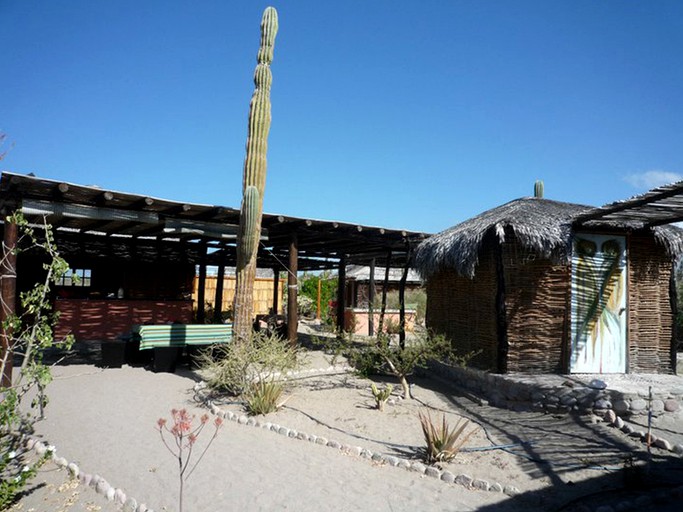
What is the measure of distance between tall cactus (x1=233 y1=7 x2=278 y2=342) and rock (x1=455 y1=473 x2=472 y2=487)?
4640 mm

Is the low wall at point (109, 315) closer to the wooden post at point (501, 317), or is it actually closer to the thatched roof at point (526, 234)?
the thatched roof at point (526, 234)

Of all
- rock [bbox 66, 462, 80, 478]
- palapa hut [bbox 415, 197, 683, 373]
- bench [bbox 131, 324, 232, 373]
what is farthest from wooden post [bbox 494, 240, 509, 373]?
rock [bbox 66, 462, 80, 478]

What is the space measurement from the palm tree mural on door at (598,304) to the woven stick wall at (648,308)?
180 mm

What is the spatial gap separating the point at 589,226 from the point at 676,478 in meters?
4.22

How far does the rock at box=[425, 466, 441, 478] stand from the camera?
4.53 meters

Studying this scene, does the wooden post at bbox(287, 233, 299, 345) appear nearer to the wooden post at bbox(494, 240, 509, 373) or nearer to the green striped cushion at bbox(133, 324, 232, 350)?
the green striped cushion at bbox(133, 324, 232, 350)

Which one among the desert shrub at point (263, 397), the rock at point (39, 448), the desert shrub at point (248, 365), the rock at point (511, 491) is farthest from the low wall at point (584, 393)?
the rock at point (39, 448)

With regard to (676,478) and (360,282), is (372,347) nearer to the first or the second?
(676,478)

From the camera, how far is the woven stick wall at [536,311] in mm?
7680

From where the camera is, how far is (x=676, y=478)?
4.43 m

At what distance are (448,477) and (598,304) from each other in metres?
4.85

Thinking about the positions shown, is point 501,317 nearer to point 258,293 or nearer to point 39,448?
point 39,448

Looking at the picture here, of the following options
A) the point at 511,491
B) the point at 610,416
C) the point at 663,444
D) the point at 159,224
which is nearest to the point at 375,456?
the point at 511,491

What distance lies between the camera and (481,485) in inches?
169
